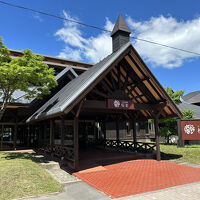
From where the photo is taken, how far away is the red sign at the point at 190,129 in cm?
1500

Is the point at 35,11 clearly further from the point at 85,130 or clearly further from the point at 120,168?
the point at 85,130

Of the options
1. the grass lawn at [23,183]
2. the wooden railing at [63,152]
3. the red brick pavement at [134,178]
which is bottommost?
the red brick pavement at [134,178]

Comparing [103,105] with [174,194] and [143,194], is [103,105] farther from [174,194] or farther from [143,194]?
[174,194]

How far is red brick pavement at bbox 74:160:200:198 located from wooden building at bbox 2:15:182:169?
1653 millimetres

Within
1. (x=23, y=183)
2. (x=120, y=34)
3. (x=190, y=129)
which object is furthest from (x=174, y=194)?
(x=190, y=129)

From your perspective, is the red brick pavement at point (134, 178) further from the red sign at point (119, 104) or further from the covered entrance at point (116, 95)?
the red sign at point (119, 104)

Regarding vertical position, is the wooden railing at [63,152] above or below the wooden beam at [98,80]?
below

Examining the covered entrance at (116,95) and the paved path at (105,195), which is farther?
the covered entrance at (116,95)

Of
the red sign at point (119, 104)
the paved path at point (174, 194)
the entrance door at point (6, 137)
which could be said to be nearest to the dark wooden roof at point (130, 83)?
the red sign at point (119, 104)

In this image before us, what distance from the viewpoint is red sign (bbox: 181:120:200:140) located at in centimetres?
1500

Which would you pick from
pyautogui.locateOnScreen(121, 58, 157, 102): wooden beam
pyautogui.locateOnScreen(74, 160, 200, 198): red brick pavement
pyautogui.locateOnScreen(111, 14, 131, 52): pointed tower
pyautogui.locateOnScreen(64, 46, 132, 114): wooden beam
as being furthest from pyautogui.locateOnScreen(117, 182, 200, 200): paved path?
pyautogui.locateOnScreen(111, 14, 131, 52): pointed tower

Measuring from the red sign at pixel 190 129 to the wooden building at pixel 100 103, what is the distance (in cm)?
311

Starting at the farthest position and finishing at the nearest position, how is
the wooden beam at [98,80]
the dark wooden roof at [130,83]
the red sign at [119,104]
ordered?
the red sign at [119,104]
the dark wooden roof at [130,83]
the wooden beam at [98,80]

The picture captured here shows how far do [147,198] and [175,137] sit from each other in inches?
804
